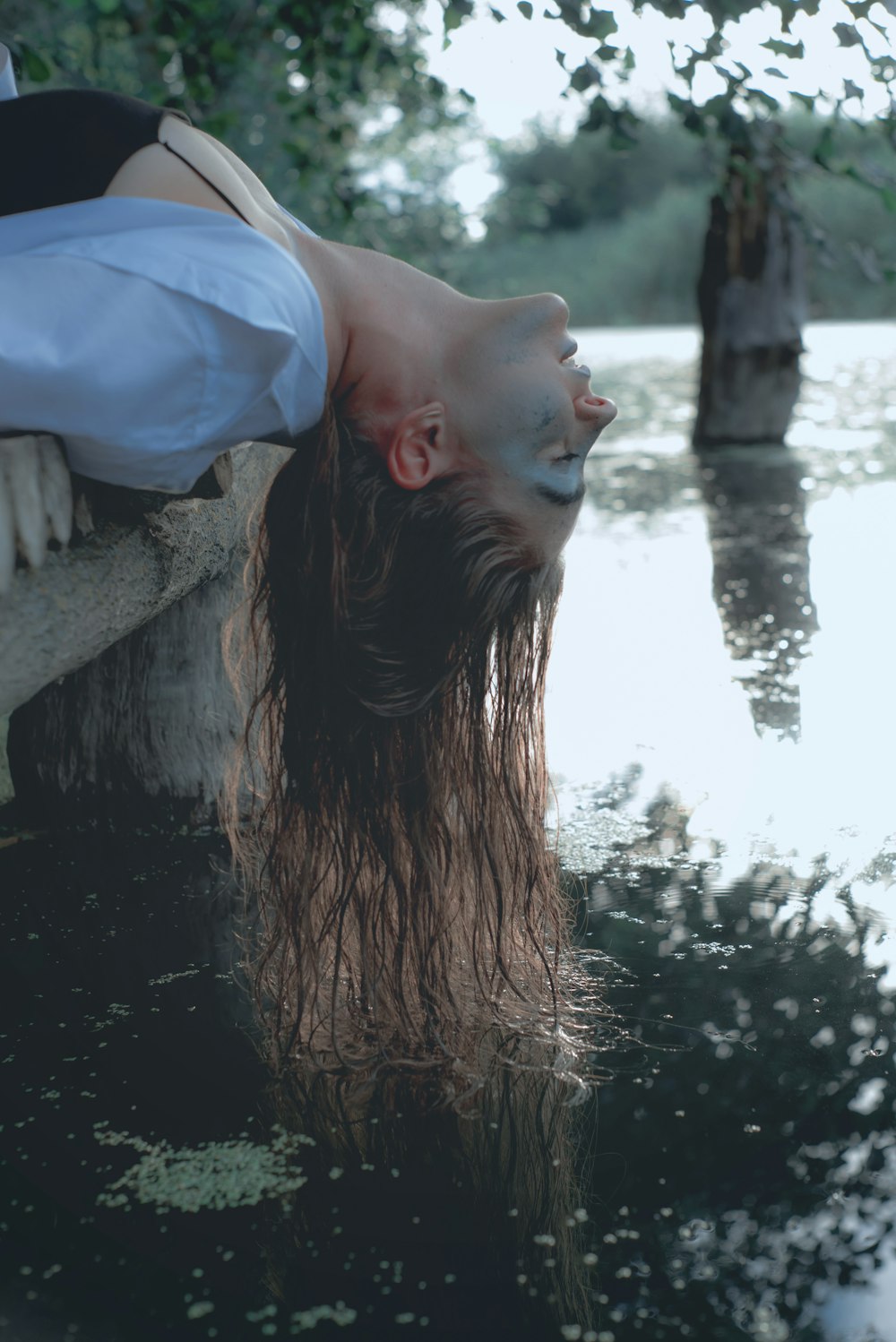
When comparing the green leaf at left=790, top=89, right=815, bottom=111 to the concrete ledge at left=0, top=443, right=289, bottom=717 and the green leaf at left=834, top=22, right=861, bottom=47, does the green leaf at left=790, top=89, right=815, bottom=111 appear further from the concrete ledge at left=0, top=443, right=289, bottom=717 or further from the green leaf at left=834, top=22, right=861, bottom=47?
the concrete ledge at left=0, top=443, right=289, bottom=717

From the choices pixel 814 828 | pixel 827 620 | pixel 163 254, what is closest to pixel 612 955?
pixel 814 828

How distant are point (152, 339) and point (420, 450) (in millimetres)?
415

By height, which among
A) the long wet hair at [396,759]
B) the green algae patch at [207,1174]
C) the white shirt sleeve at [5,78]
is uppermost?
the white shirt sleeve at [5,78]

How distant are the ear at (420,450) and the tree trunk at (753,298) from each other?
6.64m

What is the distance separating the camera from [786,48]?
3.11 m

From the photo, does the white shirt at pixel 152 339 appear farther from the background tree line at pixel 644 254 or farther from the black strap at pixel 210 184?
the background tree line at pixel 644 254

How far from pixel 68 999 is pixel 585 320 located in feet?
86.4

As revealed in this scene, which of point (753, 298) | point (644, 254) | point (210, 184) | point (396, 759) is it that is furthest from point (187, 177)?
point (644, 254)

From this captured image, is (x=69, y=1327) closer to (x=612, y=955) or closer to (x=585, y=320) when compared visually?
(x=612, y=955)

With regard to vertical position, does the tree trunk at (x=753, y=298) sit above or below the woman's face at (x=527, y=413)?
above

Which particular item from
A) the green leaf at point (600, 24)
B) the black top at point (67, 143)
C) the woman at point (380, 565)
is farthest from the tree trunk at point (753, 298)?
the black top at point (67, 143)

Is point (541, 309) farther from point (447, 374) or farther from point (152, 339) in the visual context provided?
point (152, 339)

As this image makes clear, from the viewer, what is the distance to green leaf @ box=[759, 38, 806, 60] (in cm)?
310

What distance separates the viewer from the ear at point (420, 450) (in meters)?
1.77
